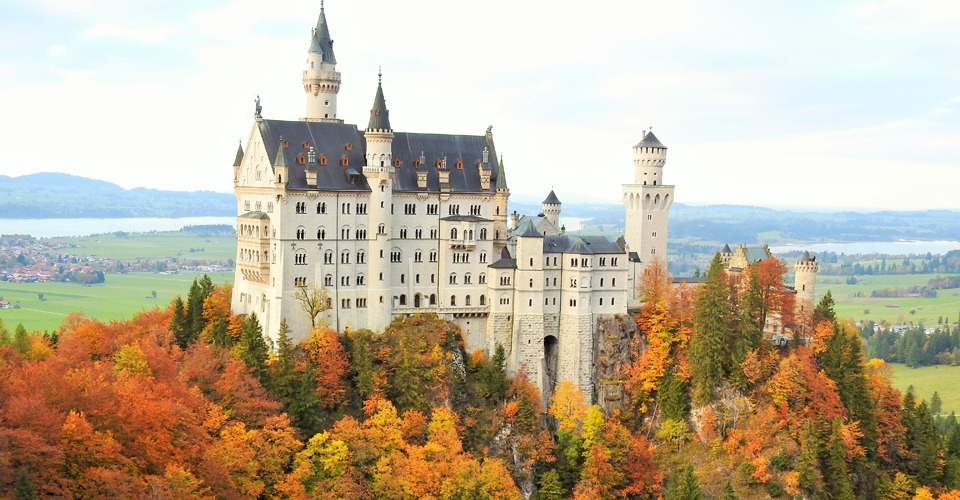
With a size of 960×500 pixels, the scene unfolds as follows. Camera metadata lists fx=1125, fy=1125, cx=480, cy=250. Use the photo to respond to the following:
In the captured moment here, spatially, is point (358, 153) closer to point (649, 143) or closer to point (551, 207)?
point (551, 207)

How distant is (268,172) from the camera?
288ft

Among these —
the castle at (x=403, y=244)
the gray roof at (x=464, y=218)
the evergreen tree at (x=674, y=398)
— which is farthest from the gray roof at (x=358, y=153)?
the evergreen tree at (x=674, y=398)

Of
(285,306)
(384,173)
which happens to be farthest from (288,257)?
(384,173)

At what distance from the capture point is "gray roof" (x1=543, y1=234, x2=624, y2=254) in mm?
94312

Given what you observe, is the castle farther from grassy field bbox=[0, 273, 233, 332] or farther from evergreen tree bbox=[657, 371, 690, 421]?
grassy field bbox=[0, 273, 233, 332]

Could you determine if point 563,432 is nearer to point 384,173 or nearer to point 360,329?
point 360,329

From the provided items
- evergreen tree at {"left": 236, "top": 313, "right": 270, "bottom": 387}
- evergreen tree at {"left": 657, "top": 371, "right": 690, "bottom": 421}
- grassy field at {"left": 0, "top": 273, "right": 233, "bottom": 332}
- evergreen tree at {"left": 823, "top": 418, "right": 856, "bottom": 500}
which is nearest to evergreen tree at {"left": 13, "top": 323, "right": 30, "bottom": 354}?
evergreen tree at {"left": 236, "top": 313, "right": 270, "bottom": 387}

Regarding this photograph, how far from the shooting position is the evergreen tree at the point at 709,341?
9119 centimetres

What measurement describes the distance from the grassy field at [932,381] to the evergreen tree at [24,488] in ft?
426

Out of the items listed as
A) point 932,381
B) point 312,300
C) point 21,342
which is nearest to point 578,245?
point 312,300

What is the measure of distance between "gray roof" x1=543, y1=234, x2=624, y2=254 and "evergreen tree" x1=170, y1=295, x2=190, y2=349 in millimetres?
29657

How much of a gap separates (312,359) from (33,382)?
72.6 feet

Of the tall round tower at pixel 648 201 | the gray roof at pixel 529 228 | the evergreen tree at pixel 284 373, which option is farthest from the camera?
the tall round tower at pixel 648 201

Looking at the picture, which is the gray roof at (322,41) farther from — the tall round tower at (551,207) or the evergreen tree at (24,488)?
the evergreen tree at (24,488)
